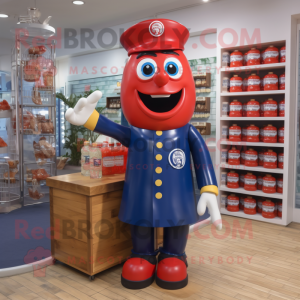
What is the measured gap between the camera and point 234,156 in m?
3.96

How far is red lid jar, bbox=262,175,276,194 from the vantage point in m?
3.71

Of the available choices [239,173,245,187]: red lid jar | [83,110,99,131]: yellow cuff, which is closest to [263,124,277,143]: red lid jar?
[239,173,245,187]: red lid jar

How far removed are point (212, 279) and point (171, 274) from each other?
37 cm

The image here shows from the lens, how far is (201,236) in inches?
131

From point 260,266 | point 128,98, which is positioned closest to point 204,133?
point 260,266

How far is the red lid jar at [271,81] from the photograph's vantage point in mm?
3693

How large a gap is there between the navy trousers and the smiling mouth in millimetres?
826

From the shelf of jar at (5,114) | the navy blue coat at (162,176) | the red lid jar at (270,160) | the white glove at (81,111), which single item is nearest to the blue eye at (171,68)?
the navy blue coat at (162,176)

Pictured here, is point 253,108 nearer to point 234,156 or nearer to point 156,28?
point 234,156

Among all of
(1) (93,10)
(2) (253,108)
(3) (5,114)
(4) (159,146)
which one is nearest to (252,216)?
(2) (253,108)

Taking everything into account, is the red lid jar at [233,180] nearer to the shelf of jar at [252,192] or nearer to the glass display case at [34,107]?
the shelf of jar at [252,192]

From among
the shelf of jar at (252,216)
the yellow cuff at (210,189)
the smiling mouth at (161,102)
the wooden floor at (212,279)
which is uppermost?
the smiling mouth at (161,102)

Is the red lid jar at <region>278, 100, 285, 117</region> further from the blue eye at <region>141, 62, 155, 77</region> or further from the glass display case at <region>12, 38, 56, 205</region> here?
the glass display case at <region>12, 38, 56, 205</region>

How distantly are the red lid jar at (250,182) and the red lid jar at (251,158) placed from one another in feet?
0.41
